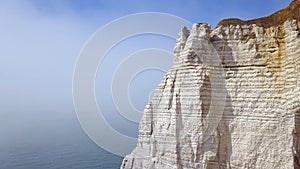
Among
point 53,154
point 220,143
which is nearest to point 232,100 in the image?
point 220,143

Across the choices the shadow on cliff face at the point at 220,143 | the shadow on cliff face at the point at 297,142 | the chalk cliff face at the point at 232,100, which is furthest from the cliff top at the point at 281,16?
the shadow on cliff face at the point at 297,142

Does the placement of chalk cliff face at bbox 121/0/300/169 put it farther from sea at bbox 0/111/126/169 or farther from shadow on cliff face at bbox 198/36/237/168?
sea at bbox 0/111/126/169

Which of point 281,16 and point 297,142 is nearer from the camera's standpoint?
point 297,142

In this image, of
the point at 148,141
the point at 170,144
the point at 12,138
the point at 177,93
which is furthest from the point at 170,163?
the point at 12,138

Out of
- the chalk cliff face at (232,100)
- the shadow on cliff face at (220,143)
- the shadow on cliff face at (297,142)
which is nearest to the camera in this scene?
the shadow on cliff face at (297,142)

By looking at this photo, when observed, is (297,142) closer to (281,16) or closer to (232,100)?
(232,100)

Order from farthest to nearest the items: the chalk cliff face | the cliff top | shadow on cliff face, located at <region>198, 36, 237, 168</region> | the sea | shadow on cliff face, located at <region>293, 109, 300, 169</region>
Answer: the sea
the cliff top
shadow on cliff face, located at <region>198, 36, 237, 168</region>
the chalk cliff face
shadow on cliff face, located at <region>293, 109, 300, 169</region>

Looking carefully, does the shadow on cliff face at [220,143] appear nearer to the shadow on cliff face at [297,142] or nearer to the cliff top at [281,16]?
the shadow on cliff face at [297,142]

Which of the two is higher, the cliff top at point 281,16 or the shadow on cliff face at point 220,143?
the cliff top at point 281,16

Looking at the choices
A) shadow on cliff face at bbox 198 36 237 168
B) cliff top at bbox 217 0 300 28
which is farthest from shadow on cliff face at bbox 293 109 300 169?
cliff top at bbox 217 0 300 28
